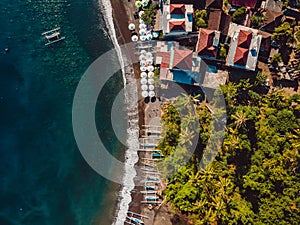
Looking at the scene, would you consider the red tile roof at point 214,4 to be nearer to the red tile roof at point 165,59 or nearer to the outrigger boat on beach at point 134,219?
the red tile roof at point 165,59

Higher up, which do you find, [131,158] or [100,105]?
[100,105]

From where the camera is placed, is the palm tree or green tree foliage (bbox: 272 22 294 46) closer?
the palm tree

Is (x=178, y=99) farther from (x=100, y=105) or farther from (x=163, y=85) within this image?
(x=100, y=105)

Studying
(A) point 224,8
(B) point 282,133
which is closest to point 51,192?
(B) point 282,133

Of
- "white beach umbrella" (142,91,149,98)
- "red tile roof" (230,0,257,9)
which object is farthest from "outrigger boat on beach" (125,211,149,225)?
"red tile roof" (230,0,257,9)

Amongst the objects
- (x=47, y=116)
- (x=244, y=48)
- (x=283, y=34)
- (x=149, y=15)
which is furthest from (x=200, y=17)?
(x=47, y=116)

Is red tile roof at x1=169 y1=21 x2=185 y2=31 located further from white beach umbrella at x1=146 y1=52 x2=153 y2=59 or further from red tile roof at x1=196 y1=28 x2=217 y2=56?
white beach umbrella at x1=146 y1=52 x2=153 y2=59
